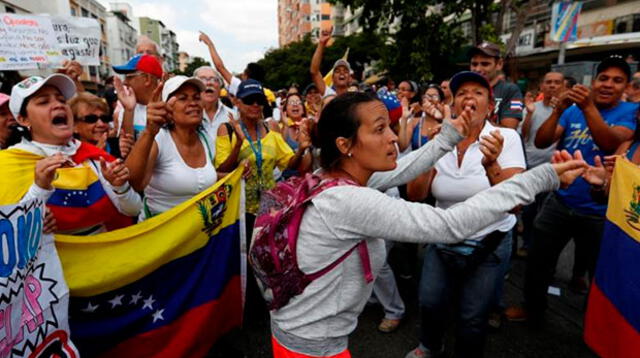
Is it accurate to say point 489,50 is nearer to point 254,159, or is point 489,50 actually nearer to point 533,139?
point 533,139

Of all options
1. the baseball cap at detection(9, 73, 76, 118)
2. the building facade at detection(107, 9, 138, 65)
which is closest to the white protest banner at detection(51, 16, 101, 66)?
the baseball cap at detection(9, 73, 76, 118)

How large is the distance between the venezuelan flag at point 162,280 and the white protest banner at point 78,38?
12.4 feet

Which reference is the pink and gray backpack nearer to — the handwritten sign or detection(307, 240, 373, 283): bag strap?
detection(307, 240, 373, 283): bag strap

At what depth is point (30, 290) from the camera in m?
1.96

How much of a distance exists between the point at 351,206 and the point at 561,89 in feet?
16.7

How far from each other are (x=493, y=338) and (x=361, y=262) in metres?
2.42

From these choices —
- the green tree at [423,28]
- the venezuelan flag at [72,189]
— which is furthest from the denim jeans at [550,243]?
the green tree at [423,28]

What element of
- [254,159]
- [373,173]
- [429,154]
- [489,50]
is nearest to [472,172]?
[429,154]

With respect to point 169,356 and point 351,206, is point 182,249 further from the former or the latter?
point 351,206

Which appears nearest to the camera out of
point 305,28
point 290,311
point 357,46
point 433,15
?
point 290,311

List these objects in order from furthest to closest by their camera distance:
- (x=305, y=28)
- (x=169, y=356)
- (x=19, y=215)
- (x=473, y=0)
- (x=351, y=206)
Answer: (x=305, y=28)
(x=473, y=0)
(x=169, y=356)
(x=19, y=215)
(x=351, y=206)

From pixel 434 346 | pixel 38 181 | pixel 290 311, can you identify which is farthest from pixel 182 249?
pixel 434 346

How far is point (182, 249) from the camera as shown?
2.72 m

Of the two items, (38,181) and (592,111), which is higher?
(592,111)
